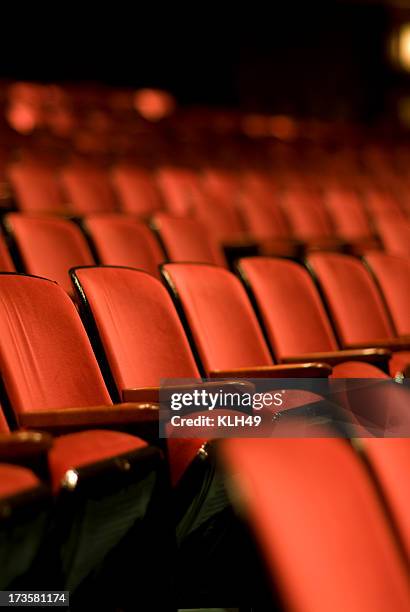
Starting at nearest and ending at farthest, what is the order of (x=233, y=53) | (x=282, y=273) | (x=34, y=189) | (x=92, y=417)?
1. (x=92, y=417)
2. (x=282, y=273)
3. (x=34, y=189)
4. (x=233, y=53)

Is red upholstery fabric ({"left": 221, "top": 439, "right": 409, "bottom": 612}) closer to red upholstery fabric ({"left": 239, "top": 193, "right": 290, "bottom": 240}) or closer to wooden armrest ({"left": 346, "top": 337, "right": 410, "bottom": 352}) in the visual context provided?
wooden armrest ({"left": 346, "top": 337, "right": 410, "bottom": 352})

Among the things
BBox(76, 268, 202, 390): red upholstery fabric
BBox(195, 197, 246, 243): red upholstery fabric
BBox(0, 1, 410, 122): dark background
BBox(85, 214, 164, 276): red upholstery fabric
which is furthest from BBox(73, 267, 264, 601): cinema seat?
BBox(0, 1, 410, 122): dark background

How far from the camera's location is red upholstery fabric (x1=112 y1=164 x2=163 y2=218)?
757 millimetres

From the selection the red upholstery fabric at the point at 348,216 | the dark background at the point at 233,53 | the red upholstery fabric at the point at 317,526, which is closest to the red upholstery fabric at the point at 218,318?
the red upholstery fabric at the point at 317,526

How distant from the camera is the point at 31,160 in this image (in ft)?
2.64

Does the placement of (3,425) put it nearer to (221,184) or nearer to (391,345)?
(391,345)

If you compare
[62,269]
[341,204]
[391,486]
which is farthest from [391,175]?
[391,486]

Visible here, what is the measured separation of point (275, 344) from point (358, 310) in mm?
97

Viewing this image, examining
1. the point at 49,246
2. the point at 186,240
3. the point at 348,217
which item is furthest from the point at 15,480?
the point at 348,217

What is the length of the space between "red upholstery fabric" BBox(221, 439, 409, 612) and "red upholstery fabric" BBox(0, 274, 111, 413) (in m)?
0.14

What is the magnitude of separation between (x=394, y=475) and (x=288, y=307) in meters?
0.29

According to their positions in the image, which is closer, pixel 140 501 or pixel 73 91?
pixel 140 501

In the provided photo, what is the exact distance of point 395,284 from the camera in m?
0.56

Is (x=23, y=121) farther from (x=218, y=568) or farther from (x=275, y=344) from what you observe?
(x=218, y=568)
